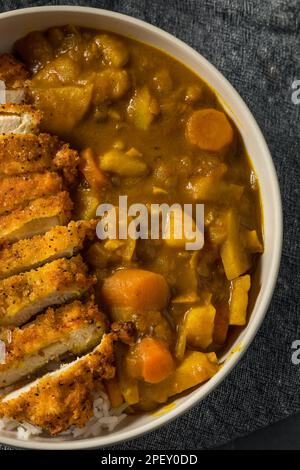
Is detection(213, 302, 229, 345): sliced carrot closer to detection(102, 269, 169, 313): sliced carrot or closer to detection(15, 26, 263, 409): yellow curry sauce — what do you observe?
detection(15, 26, 263, 409): yellow curry sauce

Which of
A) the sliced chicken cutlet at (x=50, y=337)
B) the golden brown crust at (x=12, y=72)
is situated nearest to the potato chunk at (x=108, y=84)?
the golden brown crust at (x=12, y=72)

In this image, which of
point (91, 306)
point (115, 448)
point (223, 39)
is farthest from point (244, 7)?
point (115, 448)

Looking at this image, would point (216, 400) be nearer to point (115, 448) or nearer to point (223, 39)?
point (115, 448)

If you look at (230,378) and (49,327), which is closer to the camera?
(49,327)

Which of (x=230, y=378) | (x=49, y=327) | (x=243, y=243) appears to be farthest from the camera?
(x=230, y=378)

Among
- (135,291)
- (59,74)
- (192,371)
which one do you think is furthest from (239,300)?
(59,74)

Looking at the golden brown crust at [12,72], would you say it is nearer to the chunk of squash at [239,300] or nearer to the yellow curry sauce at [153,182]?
the yellow curry sauce at [153,182]
